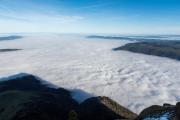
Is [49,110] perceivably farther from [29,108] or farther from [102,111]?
[102,111]

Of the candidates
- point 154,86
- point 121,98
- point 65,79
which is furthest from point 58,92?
point 154,86

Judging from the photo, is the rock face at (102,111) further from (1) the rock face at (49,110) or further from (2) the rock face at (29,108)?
(2) the rock face at (29,108)

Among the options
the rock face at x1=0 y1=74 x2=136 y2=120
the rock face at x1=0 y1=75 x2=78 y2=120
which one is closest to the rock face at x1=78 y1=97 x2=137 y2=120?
the rock face at x1=0 y1=74 x2=136 y2=120

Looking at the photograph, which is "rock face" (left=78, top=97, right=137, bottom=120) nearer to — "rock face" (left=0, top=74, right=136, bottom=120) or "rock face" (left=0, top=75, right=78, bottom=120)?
"rock face" (left=0, top=74, right=136, bottom=120)

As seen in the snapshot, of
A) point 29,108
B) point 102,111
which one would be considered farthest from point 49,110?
point 102,111

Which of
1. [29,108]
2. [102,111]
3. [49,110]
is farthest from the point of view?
[102,111]

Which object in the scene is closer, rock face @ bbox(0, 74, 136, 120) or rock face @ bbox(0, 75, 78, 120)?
rock face @ bbox(0, 75, 78, 120)

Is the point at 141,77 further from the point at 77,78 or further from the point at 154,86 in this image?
the point at 77,78

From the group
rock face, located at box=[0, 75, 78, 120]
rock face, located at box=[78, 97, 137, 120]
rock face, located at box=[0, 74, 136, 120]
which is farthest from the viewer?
rock face, located at box=[78, 97, 137, 120]

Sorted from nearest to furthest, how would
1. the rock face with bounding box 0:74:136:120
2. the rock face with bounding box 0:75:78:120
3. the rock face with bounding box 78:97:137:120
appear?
the rock face with bounding box 0:75:78:120, the rock face with bounding box 0:74:136:120, the rock face with bounding box 78:97:137:120
